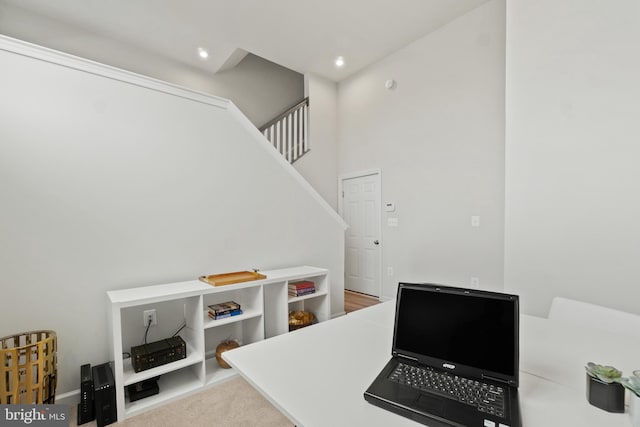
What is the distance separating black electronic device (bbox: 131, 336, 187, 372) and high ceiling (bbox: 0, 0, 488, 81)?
11.0 ft

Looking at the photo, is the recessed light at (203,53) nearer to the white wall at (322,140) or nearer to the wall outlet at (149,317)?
the white wall at (322,140)

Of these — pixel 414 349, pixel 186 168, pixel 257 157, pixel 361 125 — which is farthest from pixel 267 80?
pixel 414 349

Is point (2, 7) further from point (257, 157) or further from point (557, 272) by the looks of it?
point (557, 272)

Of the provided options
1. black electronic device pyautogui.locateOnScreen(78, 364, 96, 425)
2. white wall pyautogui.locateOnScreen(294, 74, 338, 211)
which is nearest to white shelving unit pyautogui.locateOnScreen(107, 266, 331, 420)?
black electronic device pyautogui.locateOnScreen(78, 364, 96, 425)

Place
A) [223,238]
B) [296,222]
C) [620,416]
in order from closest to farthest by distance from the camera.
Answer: [620,416]
[223,238]
[296,222]

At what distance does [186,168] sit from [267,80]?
12.2ft

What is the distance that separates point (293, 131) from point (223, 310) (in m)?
3.28

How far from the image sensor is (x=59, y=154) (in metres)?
1.92

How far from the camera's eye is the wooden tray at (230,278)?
223 centimetres

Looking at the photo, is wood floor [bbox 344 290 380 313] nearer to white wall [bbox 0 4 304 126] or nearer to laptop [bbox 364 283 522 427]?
laptop [bbox 364 283 522 427]

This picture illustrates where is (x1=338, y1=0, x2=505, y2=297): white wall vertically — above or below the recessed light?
below

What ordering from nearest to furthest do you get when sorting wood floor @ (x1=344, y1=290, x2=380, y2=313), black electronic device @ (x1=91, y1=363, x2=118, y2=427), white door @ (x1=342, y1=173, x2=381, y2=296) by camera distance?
black electronic device @ (x1=91, y1=363, x2=118, y2=427)
wood floor @ (x1=344, y1=290, x2=380, y2=313)
white door @ (x1=342, y1=173, x2=381, y2=296)

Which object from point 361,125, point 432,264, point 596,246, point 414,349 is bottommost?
point 432,264

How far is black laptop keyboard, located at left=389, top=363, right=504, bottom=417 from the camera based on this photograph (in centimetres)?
73
